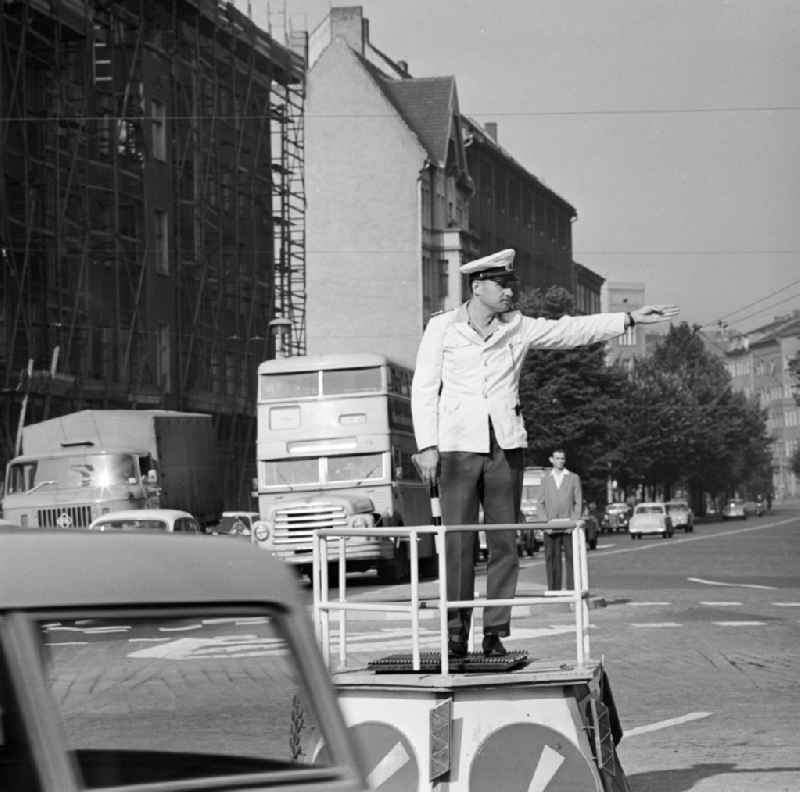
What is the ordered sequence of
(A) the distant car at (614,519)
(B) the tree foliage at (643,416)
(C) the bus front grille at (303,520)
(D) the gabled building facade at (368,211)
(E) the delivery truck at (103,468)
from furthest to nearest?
(A) the distant car at (614,519) → (B) the tree foliage at (643,416) → (D) the gabled building facade at (368,211) → (E) the delivery truck at (103,468) → (C) the bus front grille at (303,520)

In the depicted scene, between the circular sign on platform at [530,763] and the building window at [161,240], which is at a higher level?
the building window at [161,240]

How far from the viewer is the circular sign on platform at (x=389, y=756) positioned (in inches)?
270

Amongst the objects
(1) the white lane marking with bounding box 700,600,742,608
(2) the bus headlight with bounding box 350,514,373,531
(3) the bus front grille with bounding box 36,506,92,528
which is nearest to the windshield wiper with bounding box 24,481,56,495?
(3) the bus front grille with bounding box 36,506,92,528

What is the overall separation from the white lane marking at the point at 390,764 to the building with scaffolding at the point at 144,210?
35.6 metres

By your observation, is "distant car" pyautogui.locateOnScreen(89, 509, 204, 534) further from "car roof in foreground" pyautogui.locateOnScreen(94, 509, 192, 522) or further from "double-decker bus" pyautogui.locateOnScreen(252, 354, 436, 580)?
"double-decker bus" pyautogui.locateOnScreen(252, 354, 436, 580)

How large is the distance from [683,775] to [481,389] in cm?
218

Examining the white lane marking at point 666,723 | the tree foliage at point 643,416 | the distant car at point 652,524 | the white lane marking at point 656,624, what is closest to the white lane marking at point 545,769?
the white lane marking at point 666,723

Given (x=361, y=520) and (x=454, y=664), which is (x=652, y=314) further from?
(x=361, y=520)

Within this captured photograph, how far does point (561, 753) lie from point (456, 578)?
1002mm

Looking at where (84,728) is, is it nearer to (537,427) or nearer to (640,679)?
(640,679)

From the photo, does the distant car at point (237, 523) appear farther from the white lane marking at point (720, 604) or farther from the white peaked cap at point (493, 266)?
the white peaked cap at point (493, 266)

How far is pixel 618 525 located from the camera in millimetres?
107688

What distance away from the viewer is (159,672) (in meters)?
3.74

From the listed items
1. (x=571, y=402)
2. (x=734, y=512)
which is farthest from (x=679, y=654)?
(x=734, y=512)
